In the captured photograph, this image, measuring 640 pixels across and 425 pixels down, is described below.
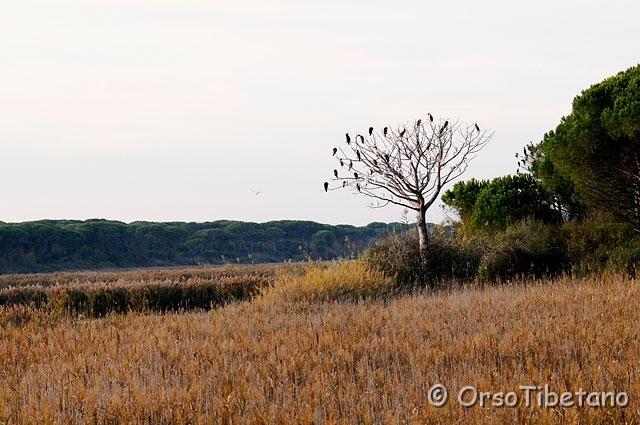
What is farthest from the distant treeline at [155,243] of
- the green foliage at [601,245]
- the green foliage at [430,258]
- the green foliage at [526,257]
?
the green foliage at [601,245]

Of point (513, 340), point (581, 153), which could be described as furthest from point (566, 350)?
point (581, 153)

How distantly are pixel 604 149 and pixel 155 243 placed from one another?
5257 centimetres

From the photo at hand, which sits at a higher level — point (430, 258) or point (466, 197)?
point (466, 197)

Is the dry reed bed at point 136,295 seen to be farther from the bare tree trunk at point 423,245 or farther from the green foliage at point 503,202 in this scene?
the green foliage at point 503,202

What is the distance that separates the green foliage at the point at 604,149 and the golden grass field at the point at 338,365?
6.74 metres

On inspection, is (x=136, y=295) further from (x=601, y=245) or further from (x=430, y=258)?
(x=601, y=245)

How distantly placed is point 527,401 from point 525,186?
2001 cm

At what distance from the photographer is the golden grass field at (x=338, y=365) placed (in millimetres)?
4805

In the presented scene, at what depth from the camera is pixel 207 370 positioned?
6406mm

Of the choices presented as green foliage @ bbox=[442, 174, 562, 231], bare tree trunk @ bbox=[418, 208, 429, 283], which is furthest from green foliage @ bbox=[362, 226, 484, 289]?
green foliage @ bbox=[442, 174, 562, 231]

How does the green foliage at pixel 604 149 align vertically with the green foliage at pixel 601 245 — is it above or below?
above

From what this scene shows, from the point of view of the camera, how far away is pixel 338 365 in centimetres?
645

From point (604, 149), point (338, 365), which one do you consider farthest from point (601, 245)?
point (338, 365)

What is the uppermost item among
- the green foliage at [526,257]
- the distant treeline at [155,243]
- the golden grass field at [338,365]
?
the distant treeline at [155,243]
